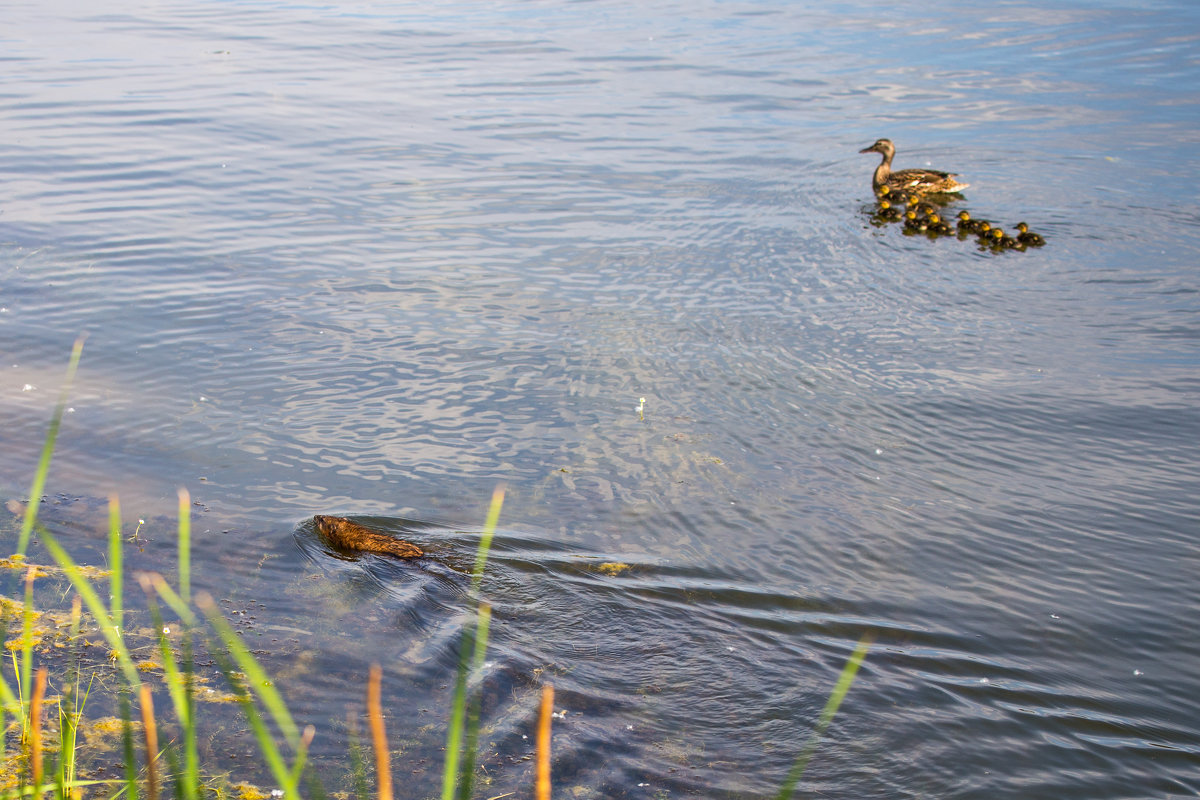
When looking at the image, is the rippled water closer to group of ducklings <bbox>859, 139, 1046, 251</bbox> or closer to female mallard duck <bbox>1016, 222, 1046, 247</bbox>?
female mallard duck <bbox>1016, 222, 1046, 247</bbox>

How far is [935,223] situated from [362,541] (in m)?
7.38

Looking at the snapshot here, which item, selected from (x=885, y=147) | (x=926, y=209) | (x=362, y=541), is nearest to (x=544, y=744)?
(x=362, y=541)

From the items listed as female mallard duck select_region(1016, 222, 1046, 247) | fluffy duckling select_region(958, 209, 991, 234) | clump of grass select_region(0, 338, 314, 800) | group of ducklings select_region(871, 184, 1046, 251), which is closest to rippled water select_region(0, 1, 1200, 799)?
female mallard duck select_region(1016, 222, 1046, 247)

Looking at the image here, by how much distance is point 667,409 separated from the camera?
7180 mm

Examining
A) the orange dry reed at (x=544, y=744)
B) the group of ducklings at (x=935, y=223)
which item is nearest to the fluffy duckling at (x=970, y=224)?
the group of ducklings at (x=935, y=223)

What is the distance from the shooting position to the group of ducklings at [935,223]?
9.80 m

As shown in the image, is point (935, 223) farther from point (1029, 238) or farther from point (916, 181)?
point (1029, 238)

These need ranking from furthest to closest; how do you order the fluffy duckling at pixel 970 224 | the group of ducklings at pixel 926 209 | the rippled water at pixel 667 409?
1. the fluffy duckling at pixel 970 224
2. the group of ducklings at pixel 926 209
3. the rippled water at pixel 667 409

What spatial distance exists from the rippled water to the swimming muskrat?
16 cm

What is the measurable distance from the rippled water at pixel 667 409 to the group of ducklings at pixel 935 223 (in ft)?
0.68

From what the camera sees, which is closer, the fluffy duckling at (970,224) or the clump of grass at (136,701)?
the clump of grass at (136,701)

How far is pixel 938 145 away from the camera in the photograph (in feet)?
43.8

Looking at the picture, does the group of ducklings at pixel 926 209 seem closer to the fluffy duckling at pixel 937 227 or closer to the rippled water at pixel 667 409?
the fluffy duckling at pixel 937 227

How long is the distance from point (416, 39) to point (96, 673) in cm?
1879
